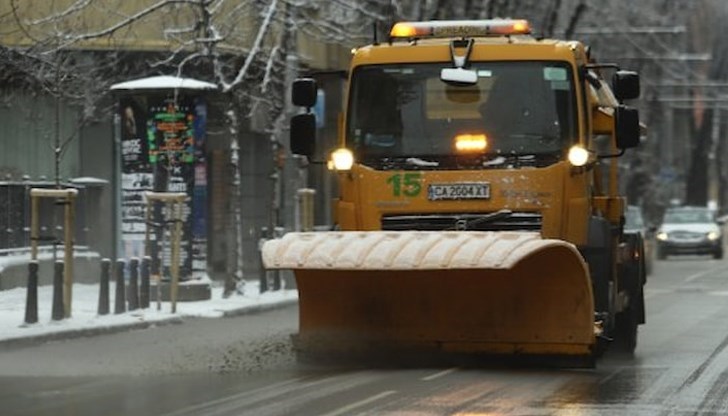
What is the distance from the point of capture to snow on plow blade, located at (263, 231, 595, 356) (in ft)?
40.7

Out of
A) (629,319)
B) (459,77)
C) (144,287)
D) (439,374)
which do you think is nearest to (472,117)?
(459,77)

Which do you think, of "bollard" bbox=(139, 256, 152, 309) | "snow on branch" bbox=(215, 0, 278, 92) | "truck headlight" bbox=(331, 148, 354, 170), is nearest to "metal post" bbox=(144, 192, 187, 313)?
"bollard" bbox=(139, 256, 152, 309)

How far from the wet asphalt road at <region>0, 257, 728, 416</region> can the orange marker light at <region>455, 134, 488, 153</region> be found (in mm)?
2047

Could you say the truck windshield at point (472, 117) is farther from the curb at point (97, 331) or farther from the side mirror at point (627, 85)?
the curb at point (97, 331)

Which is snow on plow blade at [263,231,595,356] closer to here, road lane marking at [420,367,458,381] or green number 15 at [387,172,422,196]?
road lane marking at [420,367,458,381]

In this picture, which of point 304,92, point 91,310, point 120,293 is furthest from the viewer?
point 91,310

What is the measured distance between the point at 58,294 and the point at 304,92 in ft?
17.7

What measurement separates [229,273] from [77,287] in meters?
2.50

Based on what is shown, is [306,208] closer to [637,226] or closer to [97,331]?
[637,226]

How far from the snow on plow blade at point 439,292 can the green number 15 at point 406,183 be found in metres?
0.81

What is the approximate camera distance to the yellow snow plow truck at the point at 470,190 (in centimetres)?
1327

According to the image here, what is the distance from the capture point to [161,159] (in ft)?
77.7

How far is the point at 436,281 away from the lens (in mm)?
13375

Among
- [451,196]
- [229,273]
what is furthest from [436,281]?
[229,273]
